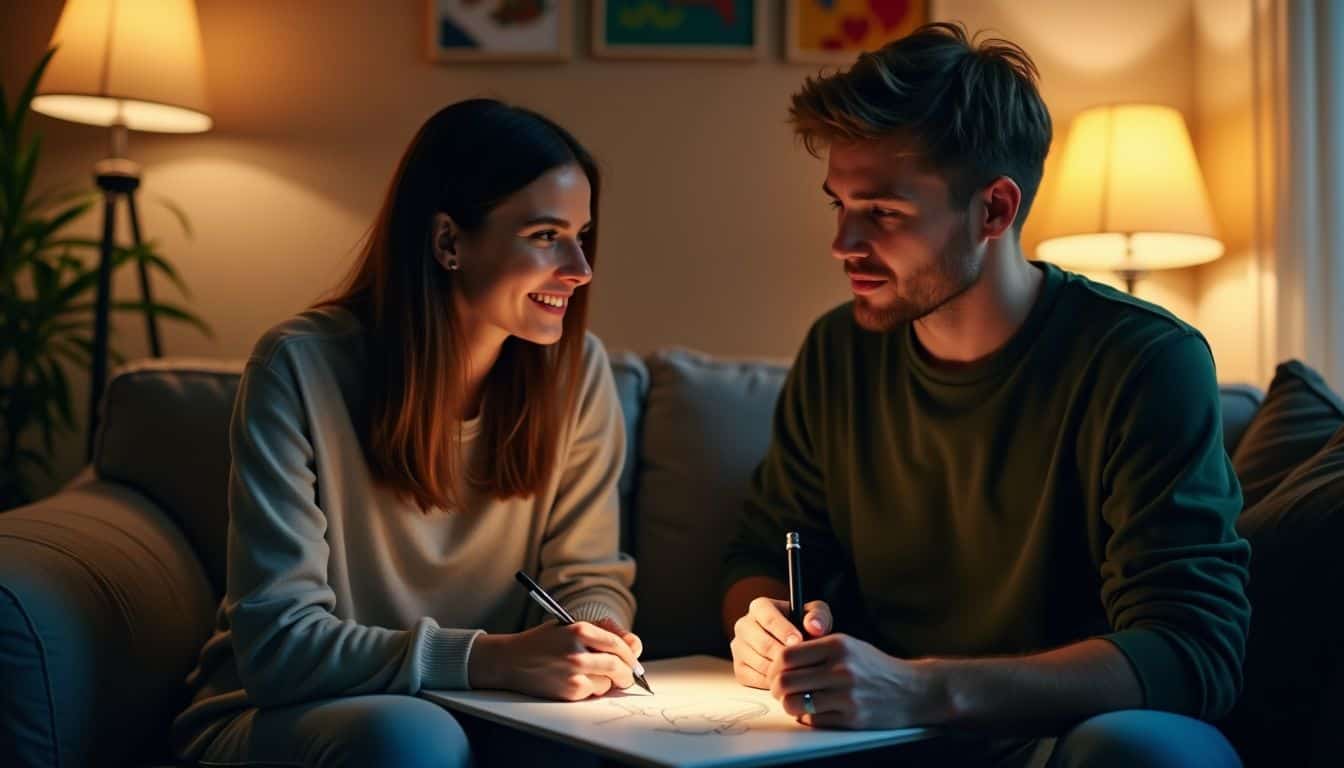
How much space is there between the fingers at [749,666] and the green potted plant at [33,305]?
1.55m

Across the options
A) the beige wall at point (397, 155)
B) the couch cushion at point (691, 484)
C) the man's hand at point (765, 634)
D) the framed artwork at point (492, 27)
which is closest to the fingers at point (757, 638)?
the man's hand at point (765, 634)

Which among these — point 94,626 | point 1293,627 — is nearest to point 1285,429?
point 1293,627

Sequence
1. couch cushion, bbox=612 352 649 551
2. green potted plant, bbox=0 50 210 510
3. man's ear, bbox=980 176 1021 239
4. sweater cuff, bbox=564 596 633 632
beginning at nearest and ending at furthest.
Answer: man's ear, bbox=980 176 1021 239 → sweater cuff, bbox=564 596 633 632 → couch cushion, bbox=612 352 649 551 → green potted plant, bbox=0 50 210 510

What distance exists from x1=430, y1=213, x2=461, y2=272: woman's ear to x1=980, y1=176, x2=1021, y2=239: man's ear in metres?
0.66

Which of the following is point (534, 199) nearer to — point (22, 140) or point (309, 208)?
point (309, 208)

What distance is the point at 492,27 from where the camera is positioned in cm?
269

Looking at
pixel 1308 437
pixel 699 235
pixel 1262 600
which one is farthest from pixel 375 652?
pixel 699 235

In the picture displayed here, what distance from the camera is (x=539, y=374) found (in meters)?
1.76

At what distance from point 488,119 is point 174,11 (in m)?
1.17

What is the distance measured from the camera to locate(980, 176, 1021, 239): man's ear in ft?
5.25

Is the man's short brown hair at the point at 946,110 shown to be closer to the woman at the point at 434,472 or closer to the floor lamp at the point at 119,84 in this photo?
the woman at the point at 434,472

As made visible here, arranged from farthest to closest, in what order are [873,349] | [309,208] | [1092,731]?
[309,208], [873,349], [1092,731]

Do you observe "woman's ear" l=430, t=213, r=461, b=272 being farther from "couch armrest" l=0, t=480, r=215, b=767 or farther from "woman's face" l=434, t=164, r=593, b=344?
"couch armrest" l=0, t=480, r=215, b=767

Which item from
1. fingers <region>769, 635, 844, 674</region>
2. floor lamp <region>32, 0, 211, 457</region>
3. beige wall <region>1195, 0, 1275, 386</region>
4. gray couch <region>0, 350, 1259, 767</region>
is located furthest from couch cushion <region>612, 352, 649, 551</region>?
beige wall <region>1195, 0, 1275, 386</region>
